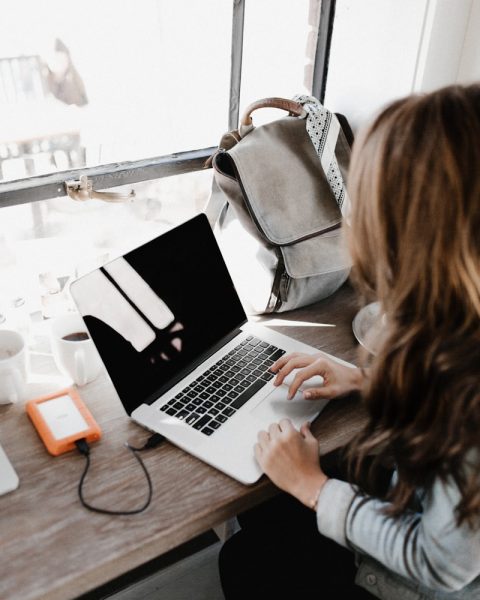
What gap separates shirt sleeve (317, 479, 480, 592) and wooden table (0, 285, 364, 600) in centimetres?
10

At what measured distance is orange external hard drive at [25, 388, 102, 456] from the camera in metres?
0.83

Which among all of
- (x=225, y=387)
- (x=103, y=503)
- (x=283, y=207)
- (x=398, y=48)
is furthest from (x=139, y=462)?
(x=398, y=48)

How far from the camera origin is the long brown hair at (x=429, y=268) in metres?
0.60

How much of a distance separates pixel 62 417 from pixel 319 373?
0.41 metres

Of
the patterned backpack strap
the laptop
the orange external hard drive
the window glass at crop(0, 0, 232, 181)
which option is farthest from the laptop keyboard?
the window glass at crop(0, 0, 232, 181)

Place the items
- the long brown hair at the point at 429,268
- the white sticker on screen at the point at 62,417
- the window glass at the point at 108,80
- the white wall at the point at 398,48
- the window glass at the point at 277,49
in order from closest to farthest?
1. the long brown hair at the point at 429,268
2. the white sticker on screen at the point at 62,417
3. the window glass at the point at 108,80
4. the white wall at the point at 398,48
5. the window glass at the point at 277,49

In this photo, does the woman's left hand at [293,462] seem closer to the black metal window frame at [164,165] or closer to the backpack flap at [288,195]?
the backpack flap at [288,195]

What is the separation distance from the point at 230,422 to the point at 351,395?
8.4 inches

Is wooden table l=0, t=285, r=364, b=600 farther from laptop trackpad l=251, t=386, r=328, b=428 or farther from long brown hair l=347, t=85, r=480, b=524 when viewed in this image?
long brown hair l=347, t=85, r=480, b=524

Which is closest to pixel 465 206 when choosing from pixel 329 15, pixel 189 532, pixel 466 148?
pixel 466 148

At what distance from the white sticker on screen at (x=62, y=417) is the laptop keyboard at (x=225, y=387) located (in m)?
0.13

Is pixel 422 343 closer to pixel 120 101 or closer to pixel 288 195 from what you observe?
pixel 288 195

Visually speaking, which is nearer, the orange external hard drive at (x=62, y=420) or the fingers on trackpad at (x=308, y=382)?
the orange external hard drive at (x=62, y=420)

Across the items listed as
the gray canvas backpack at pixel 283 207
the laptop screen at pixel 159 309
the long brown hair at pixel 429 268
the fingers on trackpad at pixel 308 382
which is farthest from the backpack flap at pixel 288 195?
the long brown hair at pixel 429 268
